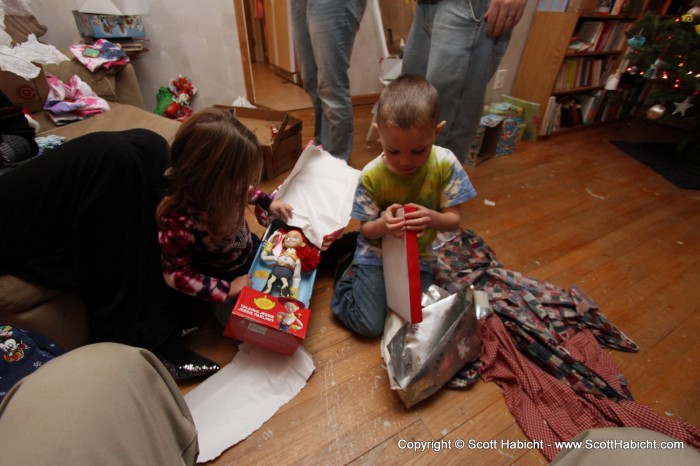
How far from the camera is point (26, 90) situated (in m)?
1.35

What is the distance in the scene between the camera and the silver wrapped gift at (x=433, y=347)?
2.73 ft

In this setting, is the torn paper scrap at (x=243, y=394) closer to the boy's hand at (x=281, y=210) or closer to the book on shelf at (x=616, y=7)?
the boy's hand at (x=281, y=210)

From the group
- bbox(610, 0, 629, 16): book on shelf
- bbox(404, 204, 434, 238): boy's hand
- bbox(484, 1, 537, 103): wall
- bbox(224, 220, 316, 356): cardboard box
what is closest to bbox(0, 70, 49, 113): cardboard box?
bbox(224, 220, 316, 356): cardboard box

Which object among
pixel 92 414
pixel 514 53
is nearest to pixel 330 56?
pixel 92 414

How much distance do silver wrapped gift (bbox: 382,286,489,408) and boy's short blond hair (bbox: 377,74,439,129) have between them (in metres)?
0.47

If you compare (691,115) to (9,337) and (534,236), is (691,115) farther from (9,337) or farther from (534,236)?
(9,337)

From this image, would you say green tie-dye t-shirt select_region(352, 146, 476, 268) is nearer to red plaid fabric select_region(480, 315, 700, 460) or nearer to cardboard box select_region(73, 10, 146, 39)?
red plaid fabric select_region(480, 315, 700, 460)

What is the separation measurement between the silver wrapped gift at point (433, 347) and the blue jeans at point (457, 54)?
2.29 ft

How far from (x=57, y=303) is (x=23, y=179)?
28 cm

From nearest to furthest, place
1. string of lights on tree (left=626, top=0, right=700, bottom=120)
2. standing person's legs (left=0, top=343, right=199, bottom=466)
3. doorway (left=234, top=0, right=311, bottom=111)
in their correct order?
standing person's legs (left=0, top=343, right=199, bottom=466)
string of lights on tree (left=626, top=0, right=700, bottom=120)
doorway (left=234, top=0, right=311, bottom=111)

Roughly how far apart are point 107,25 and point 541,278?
225cm

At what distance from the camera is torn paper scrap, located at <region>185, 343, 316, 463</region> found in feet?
2.60

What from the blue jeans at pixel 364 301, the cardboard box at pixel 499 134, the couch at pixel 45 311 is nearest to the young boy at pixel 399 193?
the blue jeans at pixel 364 301

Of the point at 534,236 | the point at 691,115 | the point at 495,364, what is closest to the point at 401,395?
the point at 495,364
